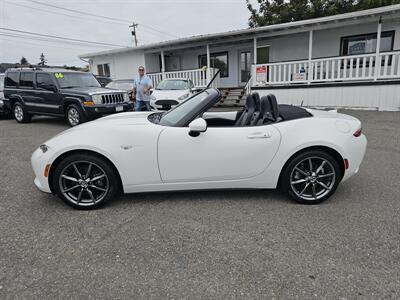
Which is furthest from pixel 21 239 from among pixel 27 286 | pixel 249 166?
pixel 249 166

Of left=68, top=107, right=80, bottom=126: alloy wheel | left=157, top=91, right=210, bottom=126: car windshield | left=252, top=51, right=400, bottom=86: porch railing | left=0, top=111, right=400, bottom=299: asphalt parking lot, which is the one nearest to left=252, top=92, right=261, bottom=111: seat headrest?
left=157, top=91, right=210, bottom=126: car windshield

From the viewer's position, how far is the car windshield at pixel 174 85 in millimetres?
11205

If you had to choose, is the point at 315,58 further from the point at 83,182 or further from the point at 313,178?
the point at 83,182

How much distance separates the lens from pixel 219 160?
303cm

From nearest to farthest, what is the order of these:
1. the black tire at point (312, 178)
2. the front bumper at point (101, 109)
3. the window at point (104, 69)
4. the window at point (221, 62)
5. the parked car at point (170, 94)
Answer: the black tire at point (312, 178) → the front bumper at point (101, 109) → the parked car at point (170, 94) → the window at point (221, 62) → the window at point (104, 69)

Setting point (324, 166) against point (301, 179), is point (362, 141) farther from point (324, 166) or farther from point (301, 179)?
point (301, 179)

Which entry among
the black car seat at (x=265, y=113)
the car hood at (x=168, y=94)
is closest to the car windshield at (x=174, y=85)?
the car hood at (x=168, y=94)

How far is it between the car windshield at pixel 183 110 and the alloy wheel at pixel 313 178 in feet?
4.34

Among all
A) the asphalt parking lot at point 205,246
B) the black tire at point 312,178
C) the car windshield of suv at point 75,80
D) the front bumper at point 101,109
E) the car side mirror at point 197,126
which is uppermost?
the car windshield of suv at point 75,80

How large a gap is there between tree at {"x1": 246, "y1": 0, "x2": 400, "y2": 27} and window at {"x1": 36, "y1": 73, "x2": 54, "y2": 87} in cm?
1623

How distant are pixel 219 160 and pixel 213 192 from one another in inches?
25.8

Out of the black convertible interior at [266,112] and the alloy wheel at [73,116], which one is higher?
the black convertible interior at [266,112]

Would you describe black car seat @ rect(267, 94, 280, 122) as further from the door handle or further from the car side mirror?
the car side mirror

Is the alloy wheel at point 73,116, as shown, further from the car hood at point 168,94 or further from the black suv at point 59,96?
the car hood at point 168,94
